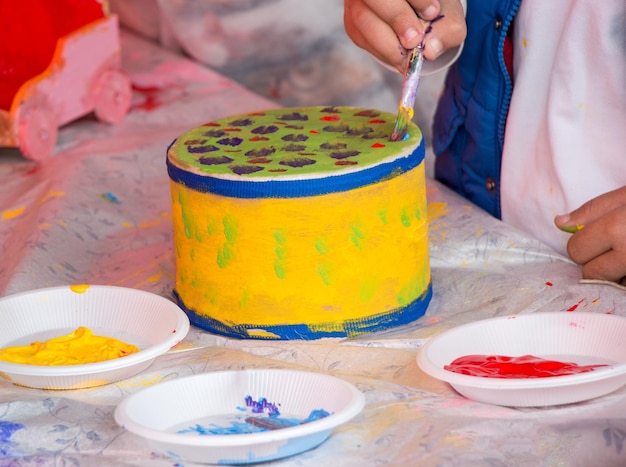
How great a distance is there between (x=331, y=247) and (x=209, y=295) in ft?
0.57

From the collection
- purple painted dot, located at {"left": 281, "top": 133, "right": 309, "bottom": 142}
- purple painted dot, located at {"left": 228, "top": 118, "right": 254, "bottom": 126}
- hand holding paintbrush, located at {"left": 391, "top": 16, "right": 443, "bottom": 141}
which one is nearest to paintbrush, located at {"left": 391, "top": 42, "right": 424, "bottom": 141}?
hand holding paintbrush, located at {"left": 391, "top": 16, "right": 443, "bottom": 141}

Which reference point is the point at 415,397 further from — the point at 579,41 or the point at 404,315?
the point at 579,41

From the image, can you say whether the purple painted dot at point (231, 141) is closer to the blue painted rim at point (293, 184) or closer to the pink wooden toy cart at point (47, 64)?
the blue painted rim at point (293, 184)

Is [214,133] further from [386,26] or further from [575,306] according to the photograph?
[575,306]

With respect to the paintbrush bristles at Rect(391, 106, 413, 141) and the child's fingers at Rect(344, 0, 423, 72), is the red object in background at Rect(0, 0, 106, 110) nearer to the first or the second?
the child's fingers at Rect(344, 0, 423, 72)

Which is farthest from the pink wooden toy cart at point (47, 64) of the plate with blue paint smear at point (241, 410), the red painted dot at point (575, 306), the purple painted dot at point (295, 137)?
the red painted dot at point (575, 306)

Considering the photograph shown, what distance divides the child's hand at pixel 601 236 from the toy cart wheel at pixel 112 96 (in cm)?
111

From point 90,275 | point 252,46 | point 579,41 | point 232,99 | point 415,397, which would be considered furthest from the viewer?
point 252,46

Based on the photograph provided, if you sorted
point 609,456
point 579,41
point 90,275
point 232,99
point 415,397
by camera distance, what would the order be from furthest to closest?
point 232,99 → point 90,275 → point 579,41 → point 415,397 → point 609,456

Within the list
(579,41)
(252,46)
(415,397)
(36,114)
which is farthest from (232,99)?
(415,397)

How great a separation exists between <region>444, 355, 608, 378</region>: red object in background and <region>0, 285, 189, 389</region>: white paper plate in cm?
30

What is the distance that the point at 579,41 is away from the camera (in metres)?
1.21

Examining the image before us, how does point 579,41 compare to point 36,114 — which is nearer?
point 579,41

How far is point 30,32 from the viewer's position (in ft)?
5.86
